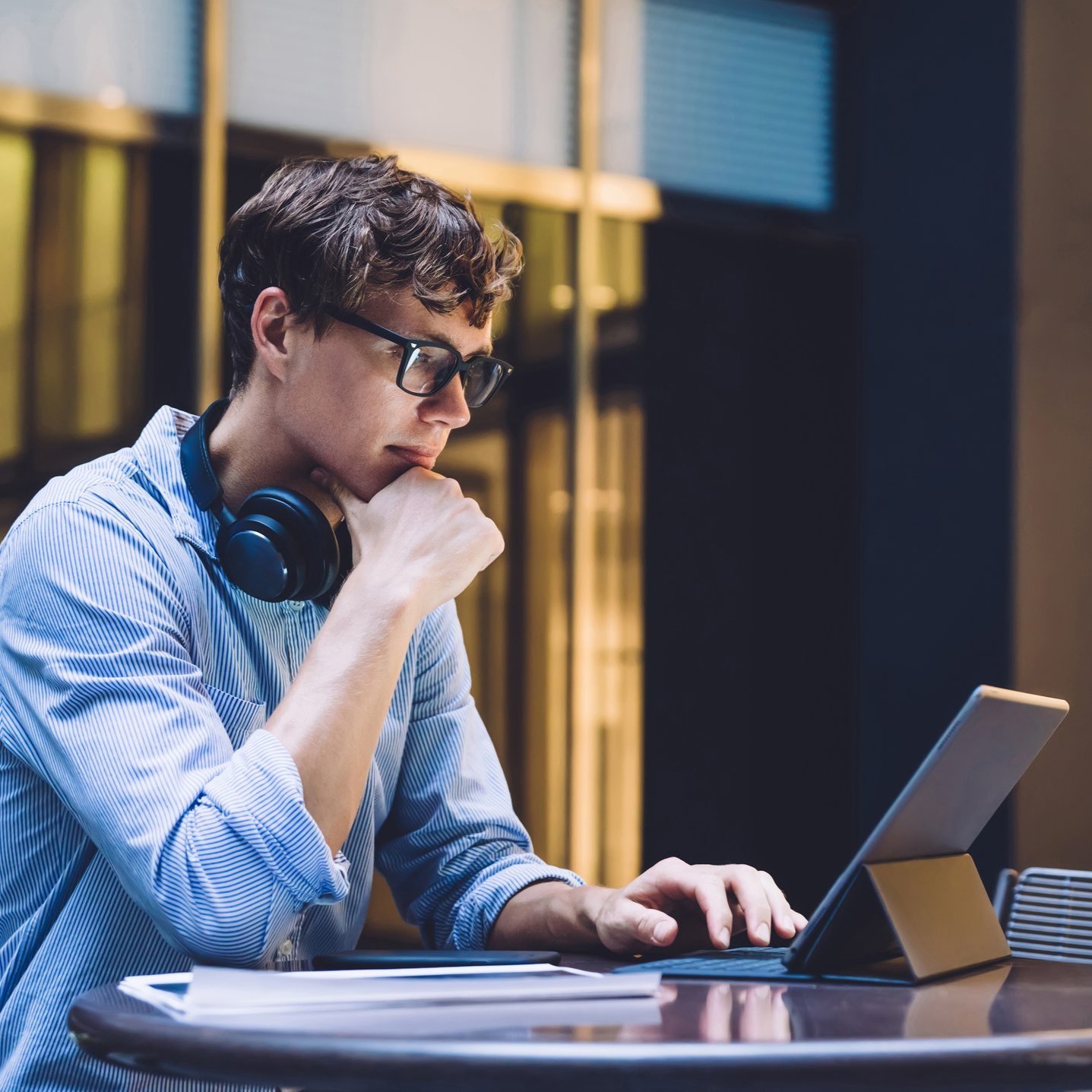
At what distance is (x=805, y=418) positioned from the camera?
521 centimetres

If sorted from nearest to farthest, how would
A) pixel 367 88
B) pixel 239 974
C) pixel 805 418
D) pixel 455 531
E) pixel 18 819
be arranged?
pixel 239 974, pixel 18 819, pixel 455 531, pixel 367 88, pixel 805 418

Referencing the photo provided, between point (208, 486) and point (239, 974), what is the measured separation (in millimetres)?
691

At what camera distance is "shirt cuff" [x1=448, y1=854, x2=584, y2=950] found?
162cm

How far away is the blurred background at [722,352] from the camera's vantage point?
4297 mm

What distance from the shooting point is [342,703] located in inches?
52.6

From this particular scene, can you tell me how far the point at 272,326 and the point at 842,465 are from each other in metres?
3.87

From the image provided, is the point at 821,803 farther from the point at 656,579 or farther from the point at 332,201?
the point at 332,201

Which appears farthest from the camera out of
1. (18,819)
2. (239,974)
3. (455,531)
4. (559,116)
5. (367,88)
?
(559,116)

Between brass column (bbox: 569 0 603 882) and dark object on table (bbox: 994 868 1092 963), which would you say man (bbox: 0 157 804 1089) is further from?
brass column (bbox: 569 0 603 882)

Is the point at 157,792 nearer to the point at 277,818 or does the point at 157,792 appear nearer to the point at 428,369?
the point at 277,818

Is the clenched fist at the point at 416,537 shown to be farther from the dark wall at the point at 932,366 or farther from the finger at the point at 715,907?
the dark wall at the point at 932,366

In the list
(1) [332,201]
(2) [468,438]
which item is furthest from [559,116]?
(1) [332,201]

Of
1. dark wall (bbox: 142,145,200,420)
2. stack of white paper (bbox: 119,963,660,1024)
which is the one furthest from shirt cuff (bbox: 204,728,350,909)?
dark wall (bbox: 142,145,200,420)

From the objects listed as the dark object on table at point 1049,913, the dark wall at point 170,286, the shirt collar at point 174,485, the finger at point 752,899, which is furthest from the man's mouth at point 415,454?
the dark wall at point 170,286
